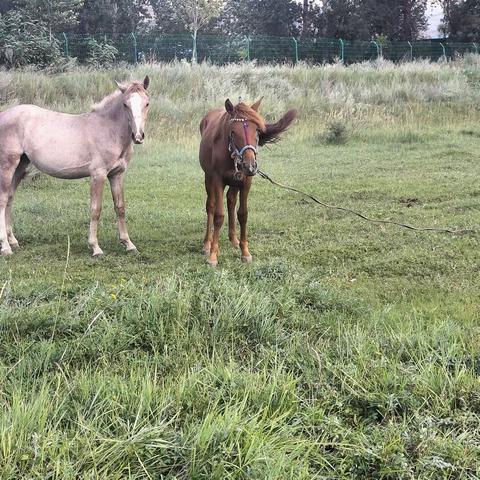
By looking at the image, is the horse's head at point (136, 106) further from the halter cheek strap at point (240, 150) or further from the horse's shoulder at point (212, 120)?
the halter cheek strap at point (240, 150)

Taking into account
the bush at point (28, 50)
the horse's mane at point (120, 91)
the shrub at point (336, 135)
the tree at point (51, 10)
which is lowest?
the shrub at point (336, 135)

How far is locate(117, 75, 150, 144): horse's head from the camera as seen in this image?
20.5ft

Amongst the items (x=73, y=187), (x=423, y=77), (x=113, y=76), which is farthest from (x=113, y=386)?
(x=423, y=77)

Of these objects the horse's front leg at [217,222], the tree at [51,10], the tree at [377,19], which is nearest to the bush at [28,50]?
the tree at [51,10]

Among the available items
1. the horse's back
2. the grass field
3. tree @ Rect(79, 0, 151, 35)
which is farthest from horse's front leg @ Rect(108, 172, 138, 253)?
tree @ Rect(79, 0, 151, 35)

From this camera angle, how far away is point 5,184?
22.6 ft

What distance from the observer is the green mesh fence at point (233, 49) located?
2495 centimetres

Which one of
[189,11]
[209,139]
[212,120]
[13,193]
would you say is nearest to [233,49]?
[189,11]

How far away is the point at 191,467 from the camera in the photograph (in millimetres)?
2465

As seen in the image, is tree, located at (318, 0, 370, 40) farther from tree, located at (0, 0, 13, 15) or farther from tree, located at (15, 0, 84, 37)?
tree, located at (0, 0, 13, 15)

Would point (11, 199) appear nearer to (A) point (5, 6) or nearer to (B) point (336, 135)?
(B) point (336, 135)

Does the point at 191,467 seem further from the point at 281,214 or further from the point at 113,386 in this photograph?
the point at 281,214

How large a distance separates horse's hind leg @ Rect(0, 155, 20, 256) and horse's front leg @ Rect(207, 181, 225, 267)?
2452 millimetres

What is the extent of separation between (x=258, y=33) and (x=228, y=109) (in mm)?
43425
